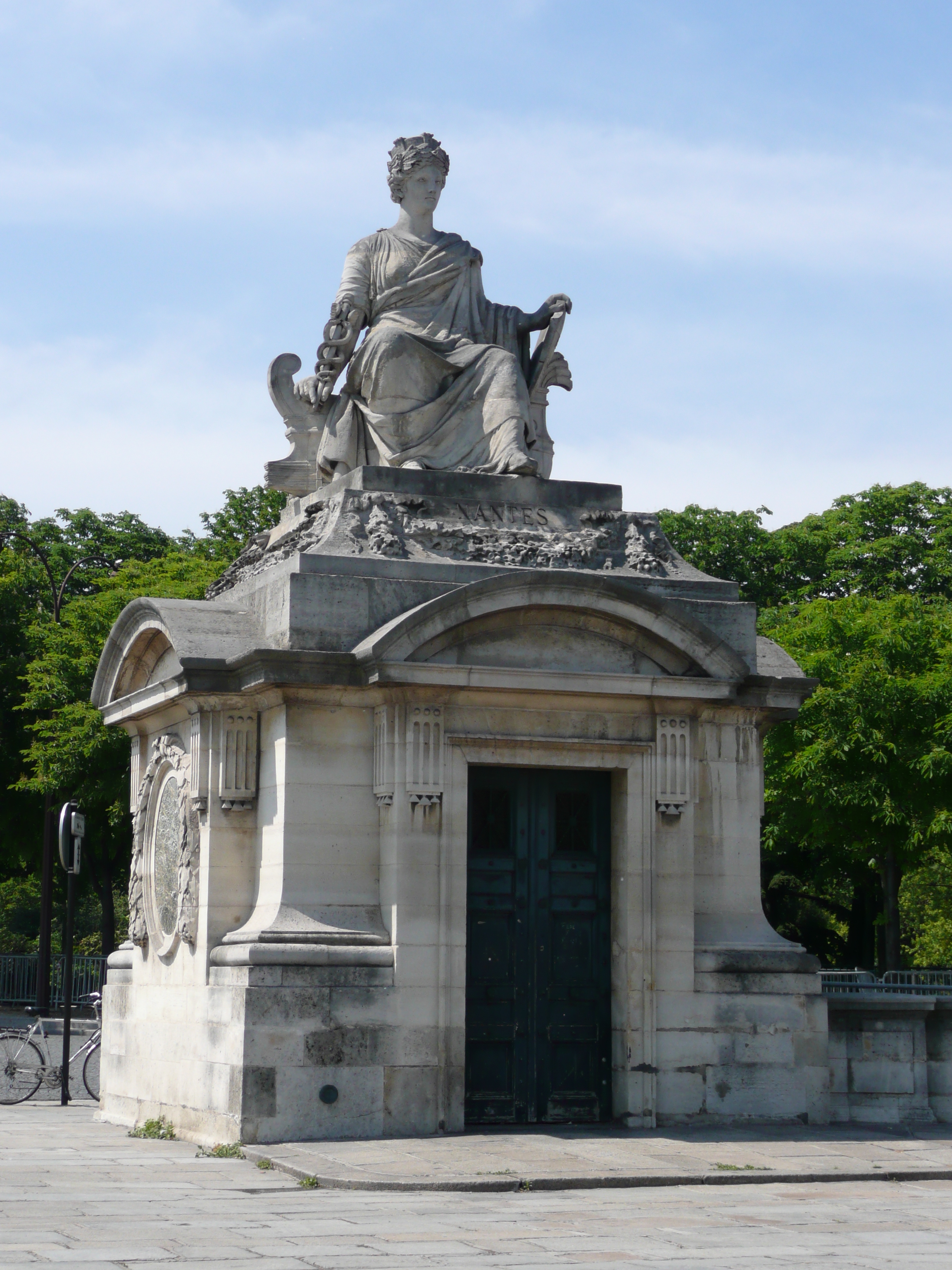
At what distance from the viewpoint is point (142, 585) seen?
3666cm

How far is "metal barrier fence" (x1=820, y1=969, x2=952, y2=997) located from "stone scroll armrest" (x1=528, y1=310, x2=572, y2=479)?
6755mm

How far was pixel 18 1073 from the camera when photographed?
1891 centimetres

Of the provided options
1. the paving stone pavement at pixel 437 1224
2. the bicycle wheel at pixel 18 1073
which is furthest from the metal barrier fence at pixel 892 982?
the paving stone pavement at pixel 437 1224

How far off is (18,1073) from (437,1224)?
983 cm

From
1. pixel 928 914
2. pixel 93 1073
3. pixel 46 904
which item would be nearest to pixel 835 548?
pixel 928 914

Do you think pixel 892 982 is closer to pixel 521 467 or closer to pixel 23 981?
pixel 521 467

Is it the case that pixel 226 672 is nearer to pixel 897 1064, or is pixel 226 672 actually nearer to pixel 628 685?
pixel 628 685

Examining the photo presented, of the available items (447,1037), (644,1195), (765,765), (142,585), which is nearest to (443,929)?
(447,1037)

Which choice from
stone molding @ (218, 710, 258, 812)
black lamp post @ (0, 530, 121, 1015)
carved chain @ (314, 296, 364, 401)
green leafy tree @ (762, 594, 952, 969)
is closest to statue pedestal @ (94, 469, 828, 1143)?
stone molding @ (218, 710, 258, 812)

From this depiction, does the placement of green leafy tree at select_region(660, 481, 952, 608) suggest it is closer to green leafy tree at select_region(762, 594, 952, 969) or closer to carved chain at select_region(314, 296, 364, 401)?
green leafy tree at select_region(762, 594, 952, 969)

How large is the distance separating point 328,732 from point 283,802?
2.10 feet

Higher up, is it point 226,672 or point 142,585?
point 142,585

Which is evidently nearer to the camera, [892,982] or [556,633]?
[556,633]

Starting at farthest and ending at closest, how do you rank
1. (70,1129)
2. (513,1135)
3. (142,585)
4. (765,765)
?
(142,585) → (765,765) → (70,1129) → (513,1135)
